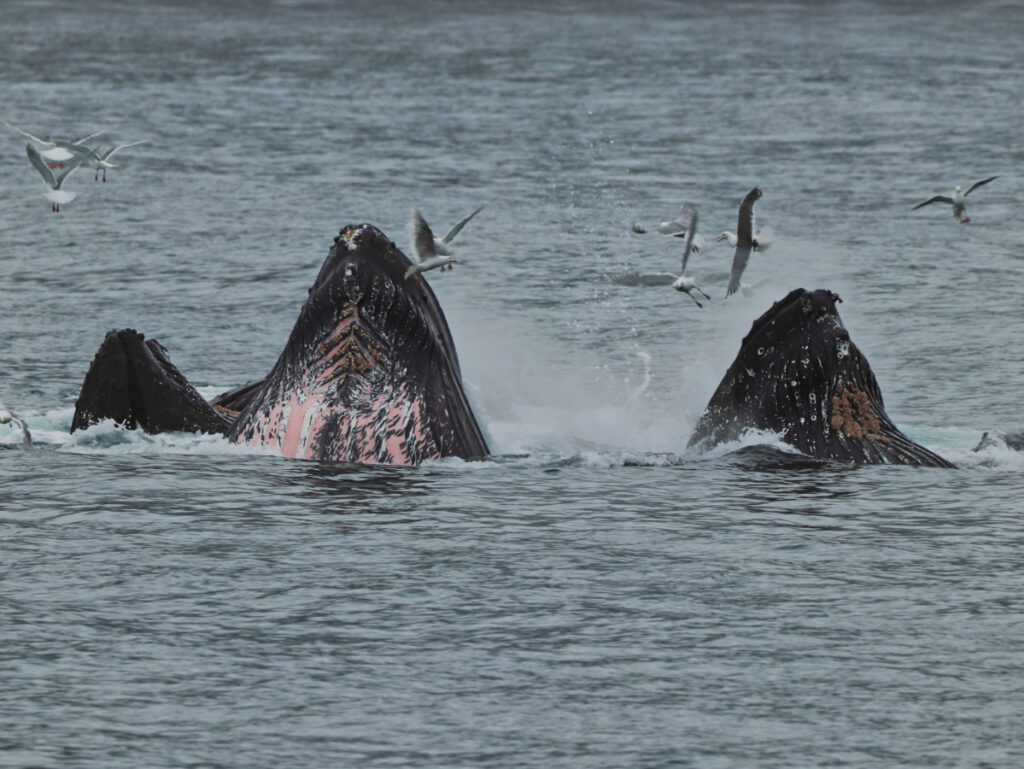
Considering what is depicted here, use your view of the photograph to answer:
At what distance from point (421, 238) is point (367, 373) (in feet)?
6.64

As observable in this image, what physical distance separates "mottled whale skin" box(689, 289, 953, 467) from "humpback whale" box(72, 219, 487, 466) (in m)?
2.49

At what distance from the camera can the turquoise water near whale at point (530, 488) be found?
47.4 ft

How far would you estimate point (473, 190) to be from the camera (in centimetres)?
4316

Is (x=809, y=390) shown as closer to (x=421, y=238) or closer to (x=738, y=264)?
(x=421, y=238)

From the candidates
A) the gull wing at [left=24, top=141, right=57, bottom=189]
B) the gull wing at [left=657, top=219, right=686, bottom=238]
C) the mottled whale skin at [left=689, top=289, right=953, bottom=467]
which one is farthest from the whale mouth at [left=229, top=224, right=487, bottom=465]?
the gull wing at [left=24, top=141, right=57, bottom=189]

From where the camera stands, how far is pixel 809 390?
67.9ft

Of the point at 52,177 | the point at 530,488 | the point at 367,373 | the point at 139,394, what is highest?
the point at 52,177

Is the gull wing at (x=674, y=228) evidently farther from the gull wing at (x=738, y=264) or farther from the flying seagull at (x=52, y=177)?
the flying seagull at (x=52, y=177)

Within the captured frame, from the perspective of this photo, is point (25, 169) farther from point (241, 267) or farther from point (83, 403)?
point (83, 403)

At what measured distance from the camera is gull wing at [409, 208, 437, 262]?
2173cm

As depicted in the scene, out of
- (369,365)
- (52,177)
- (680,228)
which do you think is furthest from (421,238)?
(52,177)

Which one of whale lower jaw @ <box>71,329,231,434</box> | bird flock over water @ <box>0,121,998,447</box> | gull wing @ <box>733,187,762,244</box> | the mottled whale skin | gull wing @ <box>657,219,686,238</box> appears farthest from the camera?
gull wing @ <box>657,219,686,238</box>

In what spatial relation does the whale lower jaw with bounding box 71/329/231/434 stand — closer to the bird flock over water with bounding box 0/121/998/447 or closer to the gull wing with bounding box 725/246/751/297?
the bird flock over water with bounding box 0/121/998/447

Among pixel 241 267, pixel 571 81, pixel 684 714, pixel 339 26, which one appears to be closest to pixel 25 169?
pixel 241 267
